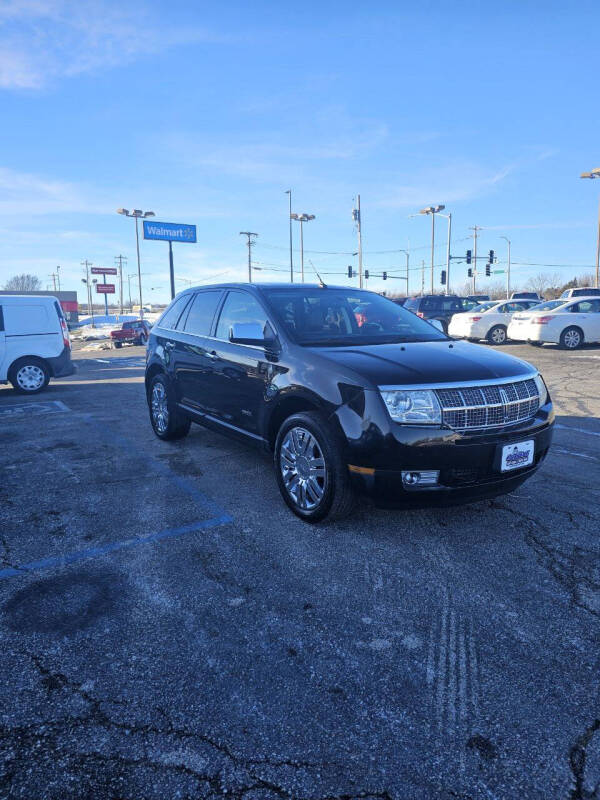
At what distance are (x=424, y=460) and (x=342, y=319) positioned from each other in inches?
69.7

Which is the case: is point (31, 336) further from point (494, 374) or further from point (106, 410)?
point (494, 374)

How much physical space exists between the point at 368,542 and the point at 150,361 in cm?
400

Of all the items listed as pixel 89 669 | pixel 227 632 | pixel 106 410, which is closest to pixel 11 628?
pixel 89 669

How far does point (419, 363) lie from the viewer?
3.44 metres

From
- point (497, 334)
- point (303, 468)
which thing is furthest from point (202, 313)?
point (497, 334)

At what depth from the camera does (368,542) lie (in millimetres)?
3406

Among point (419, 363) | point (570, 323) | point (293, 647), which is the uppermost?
point (570, 323)

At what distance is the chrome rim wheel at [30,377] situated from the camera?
10.9 m

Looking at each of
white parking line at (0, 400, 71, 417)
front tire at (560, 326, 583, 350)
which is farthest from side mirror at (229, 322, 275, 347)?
front tire at (560, 326, 583, 350)

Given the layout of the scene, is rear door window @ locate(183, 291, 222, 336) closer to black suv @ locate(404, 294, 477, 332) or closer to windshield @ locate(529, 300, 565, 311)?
windshield @ locate(529, 300, 565, 311)

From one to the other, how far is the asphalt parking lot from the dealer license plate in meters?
0.51

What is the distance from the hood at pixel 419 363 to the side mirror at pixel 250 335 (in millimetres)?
459

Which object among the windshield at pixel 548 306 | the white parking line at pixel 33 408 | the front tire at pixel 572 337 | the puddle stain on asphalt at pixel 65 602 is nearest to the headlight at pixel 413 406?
the puddle stain on asphalt at pixel 65 602

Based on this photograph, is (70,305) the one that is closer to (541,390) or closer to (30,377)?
(30,377)
